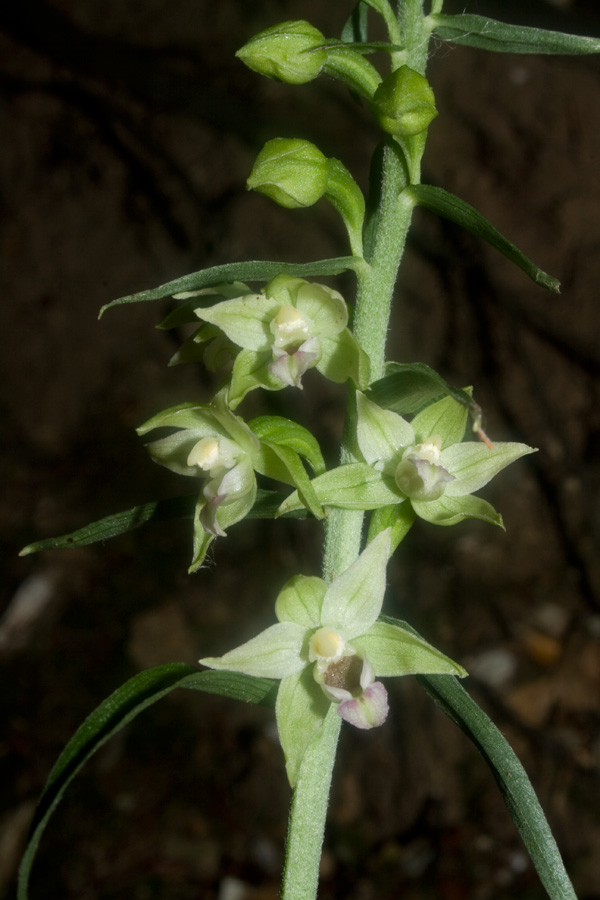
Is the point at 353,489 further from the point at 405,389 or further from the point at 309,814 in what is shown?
the point at 309,814

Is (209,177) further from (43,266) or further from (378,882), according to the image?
(378,882)

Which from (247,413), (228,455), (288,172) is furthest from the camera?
(247,413)

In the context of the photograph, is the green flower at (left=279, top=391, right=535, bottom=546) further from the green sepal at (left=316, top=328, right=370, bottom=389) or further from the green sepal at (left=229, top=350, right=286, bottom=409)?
the green sepal at (left=229, top=350, right=286, bottom=409)

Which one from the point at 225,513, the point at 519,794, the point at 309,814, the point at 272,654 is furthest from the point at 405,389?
the point at 309,814

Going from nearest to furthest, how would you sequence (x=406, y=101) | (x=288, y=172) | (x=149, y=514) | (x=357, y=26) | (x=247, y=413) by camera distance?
(x=406, y=101) → (x=288, y=172) → (x=149, y=514) → (x=357, y=26) → (x=247, y=413)

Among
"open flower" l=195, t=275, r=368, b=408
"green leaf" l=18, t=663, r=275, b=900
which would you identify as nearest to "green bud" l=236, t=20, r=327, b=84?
"open flower" l=195, t=275, r=368, b=408
